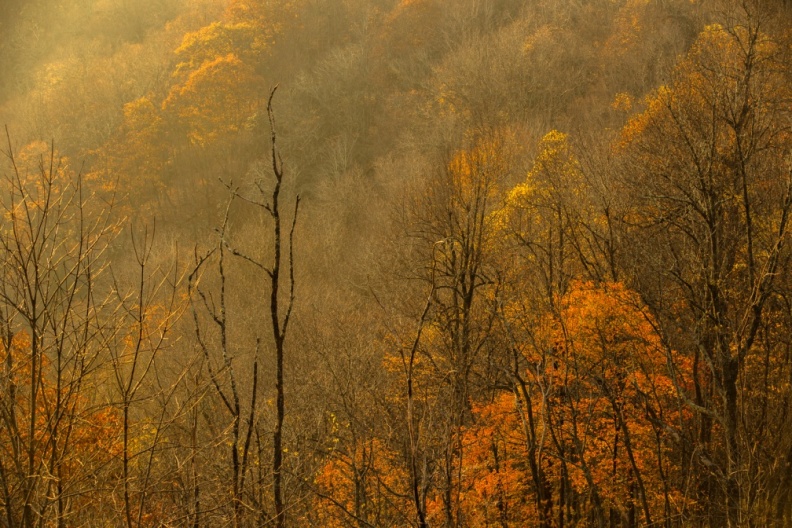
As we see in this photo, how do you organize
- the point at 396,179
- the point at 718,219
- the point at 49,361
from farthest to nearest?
the point at 396,179
the point at 718,219
the point at 49,361

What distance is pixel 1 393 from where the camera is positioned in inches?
138

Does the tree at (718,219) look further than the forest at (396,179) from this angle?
No

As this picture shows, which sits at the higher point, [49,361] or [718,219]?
[718,219]

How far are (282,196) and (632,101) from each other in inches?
658

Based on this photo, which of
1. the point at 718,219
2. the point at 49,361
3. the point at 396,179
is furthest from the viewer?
the point at 396,179

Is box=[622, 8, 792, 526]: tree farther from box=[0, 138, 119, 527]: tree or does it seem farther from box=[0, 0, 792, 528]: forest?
box=[0, 138, 119, 527]: tree

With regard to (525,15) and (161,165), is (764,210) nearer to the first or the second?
(525,15)

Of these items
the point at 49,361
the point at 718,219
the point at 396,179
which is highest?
the point at 396,179

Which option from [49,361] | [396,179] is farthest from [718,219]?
[396,179]

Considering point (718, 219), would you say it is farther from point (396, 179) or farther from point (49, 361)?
point (396, 179)

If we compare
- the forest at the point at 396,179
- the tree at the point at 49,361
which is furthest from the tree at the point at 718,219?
the tree at the point at 49,361

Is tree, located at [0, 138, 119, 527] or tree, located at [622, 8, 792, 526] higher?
tree, located at [622, 8, 792, 526]

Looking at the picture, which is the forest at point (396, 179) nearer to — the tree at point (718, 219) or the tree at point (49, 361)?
the tree at point (718, 219)

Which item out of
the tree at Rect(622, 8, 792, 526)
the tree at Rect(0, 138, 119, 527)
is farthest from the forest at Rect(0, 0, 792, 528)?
the tree at Rect(0, 138, 119, 527)
